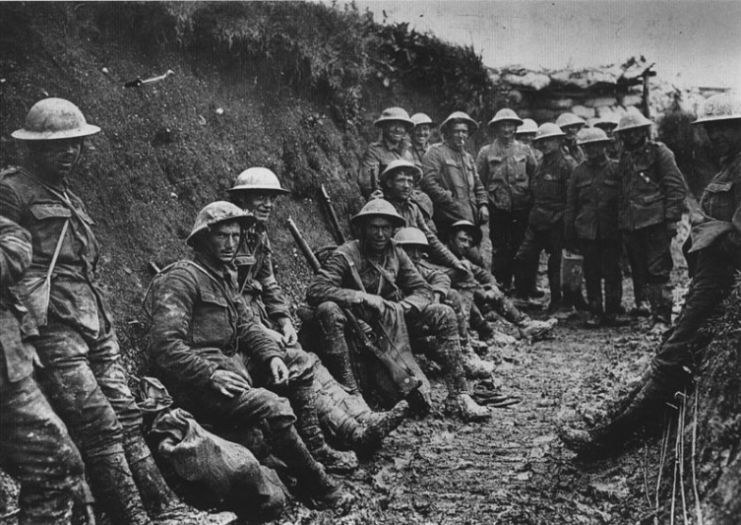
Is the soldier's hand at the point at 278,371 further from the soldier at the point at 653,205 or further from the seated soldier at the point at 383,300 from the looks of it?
the soldier at the point at 653,205

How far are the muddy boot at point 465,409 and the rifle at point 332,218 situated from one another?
3.25 metres

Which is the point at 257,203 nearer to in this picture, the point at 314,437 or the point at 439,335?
the point at 439,335

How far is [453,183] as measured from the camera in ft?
34.2

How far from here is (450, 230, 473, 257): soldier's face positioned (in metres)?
A: 9.77

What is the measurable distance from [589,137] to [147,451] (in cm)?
749

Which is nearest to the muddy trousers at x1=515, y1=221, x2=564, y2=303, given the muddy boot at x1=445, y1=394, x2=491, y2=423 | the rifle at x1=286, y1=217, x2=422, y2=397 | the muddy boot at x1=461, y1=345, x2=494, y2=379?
the muddy boot at x1=461, y1=345, x2=494, y2=379

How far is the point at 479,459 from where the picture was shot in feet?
18.4

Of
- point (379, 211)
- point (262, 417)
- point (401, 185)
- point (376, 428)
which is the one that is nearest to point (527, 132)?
point (401, 185)

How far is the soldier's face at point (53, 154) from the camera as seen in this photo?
401 centimetres

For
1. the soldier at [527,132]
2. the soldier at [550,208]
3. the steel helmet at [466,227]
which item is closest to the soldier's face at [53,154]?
the steel helmet at [466,227]

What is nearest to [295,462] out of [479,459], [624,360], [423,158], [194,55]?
[479,459]

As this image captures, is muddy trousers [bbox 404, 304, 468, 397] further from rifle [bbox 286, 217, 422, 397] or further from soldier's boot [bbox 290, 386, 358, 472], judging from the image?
soldier's boot [bbox 290, 386, 358, 472]

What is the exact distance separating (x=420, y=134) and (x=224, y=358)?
668cm

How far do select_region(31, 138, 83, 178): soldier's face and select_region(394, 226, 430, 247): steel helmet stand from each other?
14.5 feet
